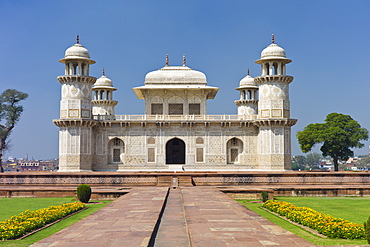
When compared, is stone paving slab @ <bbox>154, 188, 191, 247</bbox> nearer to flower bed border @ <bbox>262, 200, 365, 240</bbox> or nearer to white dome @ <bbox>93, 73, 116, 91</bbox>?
flower bed border @ <bbox>262, 200, 365, 240</bbox>

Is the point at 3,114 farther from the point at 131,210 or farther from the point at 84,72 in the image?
the point at 131,210

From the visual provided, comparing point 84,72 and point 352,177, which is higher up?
point 84,72

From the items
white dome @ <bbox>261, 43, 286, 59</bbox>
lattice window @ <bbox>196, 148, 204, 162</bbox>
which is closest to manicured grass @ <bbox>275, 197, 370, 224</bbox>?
lattice window @ <bbox>196, 148, 204, 162</bbox>

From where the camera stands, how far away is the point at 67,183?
24.1 metres

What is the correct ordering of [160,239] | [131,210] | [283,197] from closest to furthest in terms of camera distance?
[160,239]
[131,210]
[283,197]

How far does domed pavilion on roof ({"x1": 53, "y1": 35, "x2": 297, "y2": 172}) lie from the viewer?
31891 mm

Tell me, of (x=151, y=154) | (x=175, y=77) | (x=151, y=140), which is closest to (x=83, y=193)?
(x=151, y=154)

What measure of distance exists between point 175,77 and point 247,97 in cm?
1015

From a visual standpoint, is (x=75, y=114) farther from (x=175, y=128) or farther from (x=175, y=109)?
(x=175, y=109)

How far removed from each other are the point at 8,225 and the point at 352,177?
2052 cm

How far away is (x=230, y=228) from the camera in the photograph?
9578mm

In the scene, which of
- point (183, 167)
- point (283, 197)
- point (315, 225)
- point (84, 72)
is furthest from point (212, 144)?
point (315, 225)

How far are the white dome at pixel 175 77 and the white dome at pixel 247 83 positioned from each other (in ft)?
24.2

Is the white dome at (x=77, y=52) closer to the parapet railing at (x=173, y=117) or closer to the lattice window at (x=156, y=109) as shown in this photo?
the parapet railing at (x=173, y=117)
